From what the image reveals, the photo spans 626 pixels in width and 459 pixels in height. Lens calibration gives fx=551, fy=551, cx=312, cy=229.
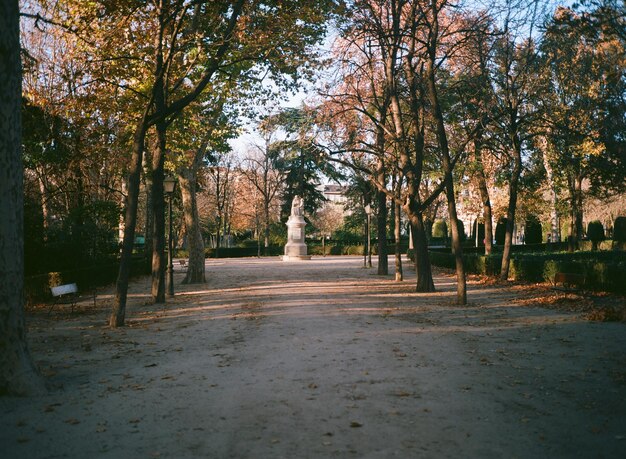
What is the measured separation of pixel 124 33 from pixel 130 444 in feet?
36.5

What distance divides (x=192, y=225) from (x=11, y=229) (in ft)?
55.4

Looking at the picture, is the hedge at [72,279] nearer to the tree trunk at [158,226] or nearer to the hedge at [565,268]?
the tree trunk at [158,226]

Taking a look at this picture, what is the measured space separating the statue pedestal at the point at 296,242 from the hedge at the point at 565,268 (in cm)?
2084

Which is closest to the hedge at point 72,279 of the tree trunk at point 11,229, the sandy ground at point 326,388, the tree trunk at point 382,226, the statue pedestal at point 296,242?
the sandy ground at point 326,388

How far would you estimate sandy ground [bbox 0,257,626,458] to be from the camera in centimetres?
459

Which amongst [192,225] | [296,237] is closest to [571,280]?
[192,225]

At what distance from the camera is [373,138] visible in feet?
88.3

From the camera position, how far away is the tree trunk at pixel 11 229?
607 cm

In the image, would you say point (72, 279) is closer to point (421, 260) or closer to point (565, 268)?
point (421, 260)

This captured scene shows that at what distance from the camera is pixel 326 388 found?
6.36 metres

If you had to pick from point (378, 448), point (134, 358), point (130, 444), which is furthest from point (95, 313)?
point (378, 448)

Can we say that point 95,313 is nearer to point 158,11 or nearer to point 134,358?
point 134,358

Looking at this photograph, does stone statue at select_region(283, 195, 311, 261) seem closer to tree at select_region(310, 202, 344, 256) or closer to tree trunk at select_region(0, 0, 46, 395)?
tree at select_region(310, 202, 344, 256)

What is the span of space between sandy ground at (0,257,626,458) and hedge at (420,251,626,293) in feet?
10.9
